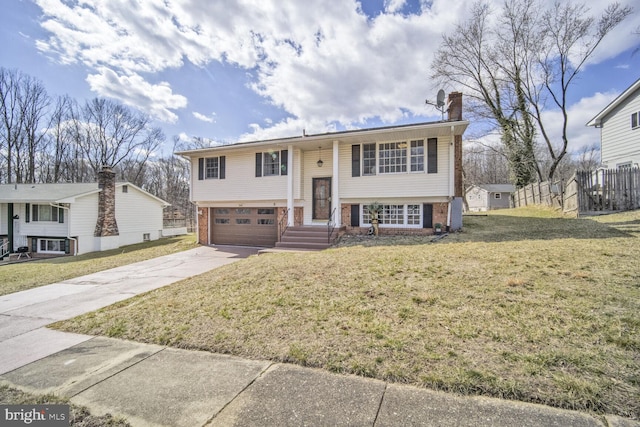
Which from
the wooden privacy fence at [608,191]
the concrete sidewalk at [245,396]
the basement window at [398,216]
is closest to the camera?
the concrete sidewalk at [245,396]

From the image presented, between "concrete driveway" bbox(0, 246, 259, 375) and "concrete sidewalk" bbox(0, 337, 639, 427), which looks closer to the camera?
"concrete sidewalk" bbox(0, 337, 639, 427)

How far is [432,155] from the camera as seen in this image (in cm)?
1148

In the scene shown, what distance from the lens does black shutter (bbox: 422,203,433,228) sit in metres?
11.7

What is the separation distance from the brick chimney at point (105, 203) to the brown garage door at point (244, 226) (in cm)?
919

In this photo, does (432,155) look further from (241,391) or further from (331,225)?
(241,391)

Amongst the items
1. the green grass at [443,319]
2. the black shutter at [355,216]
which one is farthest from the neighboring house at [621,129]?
the black shutter at [355,216]

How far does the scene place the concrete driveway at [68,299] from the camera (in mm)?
4199

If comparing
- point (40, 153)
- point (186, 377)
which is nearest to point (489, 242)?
point (186, 377)

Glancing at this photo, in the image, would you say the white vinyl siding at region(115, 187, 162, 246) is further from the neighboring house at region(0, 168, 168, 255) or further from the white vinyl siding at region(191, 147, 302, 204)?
the white vinyl siding at region(191, 147, 302, 204)

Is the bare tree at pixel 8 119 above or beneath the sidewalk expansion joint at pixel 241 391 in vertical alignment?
above

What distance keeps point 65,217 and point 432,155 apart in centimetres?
2181

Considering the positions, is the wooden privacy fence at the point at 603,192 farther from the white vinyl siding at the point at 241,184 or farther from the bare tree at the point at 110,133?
the bare tree at the point at 110,133

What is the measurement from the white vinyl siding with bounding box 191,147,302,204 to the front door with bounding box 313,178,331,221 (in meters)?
0.84

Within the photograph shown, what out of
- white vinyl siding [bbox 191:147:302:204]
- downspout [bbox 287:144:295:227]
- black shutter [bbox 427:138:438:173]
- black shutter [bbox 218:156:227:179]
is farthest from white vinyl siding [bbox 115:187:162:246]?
black shutter [bbox 427:138:438:173]
